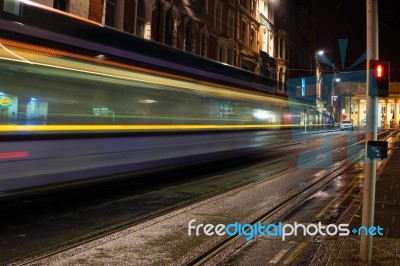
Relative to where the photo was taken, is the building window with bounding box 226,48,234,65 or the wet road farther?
the building window with bounding box 226,48,234,65

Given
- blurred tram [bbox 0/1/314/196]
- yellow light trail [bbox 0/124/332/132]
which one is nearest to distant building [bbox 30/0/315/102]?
yellow light trail [bbox 0/124/332/132]

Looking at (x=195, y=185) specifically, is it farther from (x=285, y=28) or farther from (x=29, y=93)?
(x=285, y=28)

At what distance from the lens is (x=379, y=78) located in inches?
189

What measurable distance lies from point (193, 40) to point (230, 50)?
7183mm

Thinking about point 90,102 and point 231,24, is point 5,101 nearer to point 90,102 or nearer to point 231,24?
point 90,102

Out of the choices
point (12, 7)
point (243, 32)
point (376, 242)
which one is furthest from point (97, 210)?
point (243, 32)

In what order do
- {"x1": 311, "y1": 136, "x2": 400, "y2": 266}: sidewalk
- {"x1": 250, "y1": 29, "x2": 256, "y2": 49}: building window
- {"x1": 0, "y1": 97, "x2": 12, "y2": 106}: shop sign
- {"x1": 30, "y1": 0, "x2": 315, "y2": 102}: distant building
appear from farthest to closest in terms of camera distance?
{"x1": 250, "y1": 29, "x2": 256, "y2": 49}: building window < {"x1": 30, "y1": 0, "x2": 315, "y2": 102}: distant building < {"x1": 0, "y1": 97, "x2": 12, "y2": 106}: shop sign < {"x1": 311, "y1": 136, "x2": 400, "y2": 266}: sidewalk

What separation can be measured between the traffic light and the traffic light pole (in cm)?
4

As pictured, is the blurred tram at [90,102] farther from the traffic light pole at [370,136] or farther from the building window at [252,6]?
the building window at [252,6]

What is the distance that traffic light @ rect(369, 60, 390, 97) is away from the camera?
15.7ft

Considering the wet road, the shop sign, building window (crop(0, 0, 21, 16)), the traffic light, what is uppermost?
building window (crop(0, 0, 21, 16))

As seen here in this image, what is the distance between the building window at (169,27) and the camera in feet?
90.3

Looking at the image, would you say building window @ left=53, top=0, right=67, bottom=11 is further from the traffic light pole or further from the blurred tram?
the traffic light pole

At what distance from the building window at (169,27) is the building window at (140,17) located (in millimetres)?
2450
